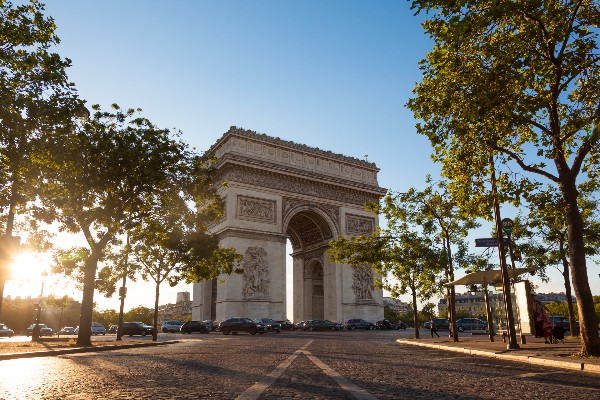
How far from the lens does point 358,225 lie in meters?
51.6

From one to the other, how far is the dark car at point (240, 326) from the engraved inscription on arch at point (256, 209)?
9804mm

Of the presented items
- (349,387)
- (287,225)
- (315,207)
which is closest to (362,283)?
(315,207)

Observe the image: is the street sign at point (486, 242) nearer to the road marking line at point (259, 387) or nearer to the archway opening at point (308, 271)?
the road marking line at point (259, 387)

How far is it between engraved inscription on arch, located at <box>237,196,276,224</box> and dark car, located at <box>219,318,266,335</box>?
980cm

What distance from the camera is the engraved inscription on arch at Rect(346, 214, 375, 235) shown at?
50.9 metres

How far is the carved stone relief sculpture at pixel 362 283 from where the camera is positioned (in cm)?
4969

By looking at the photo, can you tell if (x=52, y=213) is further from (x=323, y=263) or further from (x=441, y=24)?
(x=323, y=263)

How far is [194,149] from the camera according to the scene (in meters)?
25.3

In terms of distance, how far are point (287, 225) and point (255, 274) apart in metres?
7.18

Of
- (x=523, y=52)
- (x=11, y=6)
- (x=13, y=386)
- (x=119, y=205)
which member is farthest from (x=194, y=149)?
(x=13, y=386)

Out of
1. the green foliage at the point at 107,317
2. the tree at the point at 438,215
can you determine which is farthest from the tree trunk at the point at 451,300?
the green foliage at the point at 107,317

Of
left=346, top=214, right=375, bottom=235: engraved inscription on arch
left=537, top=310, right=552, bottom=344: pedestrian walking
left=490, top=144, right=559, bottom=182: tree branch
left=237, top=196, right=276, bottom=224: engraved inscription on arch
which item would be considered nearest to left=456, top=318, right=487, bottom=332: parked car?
left=346, top=214, right=375, bottom=235: engraved inscription on arch

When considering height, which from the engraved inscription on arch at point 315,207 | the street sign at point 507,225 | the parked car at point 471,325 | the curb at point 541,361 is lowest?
the curb at point 541,361

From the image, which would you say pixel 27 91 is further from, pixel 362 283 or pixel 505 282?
pixel 362 283
